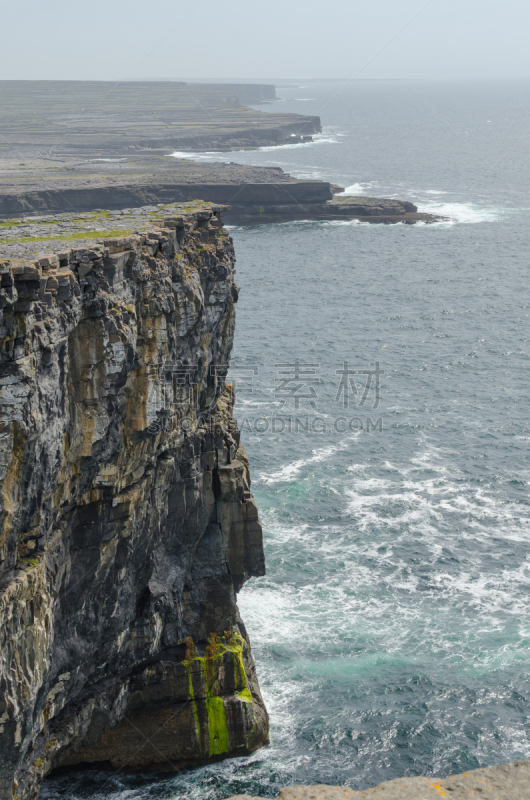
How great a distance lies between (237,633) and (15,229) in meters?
27.0

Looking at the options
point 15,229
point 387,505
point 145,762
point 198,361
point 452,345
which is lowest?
point 145,762

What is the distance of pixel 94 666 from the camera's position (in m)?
42.9

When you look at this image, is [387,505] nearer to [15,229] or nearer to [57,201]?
[15,229]

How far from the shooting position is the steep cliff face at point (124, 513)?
33.3 m

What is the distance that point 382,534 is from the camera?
70.9 metres

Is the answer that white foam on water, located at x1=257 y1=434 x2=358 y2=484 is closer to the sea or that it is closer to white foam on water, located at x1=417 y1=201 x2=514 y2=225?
the sea

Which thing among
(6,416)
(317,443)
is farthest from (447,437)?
(6,416)

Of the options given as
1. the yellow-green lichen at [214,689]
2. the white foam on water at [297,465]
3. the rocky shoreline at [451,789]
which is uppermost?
the rocky shoreline at [451,789]

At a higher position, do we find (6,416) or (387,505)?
(6,416)

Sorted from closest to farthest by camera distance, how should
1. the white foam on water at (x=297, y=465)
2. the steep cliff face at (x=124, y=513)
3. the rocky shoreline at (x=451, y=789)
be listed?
1. the rocky shoreline at (x=451, y=789)
2. the steep cliff face at (x=124, y=513)
3. the white foam on water at (x=297, y=465)

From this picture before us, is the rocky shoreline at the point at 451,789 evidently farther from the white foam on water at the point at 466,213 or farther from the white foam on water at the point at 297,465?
the white foam on water at the point at 466,213

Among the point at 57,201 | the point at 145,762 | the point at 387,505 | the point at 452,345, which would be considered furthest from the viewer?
the point at 57,201

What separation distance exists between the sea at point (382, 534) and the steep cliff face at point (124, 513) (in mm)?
4532

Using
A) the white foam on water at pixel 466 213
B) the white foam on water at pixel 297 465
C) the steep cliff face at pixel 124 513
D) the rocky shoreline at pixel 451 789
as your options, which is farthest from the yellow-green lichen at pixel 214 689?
the white foam on water at pixel 466 213
